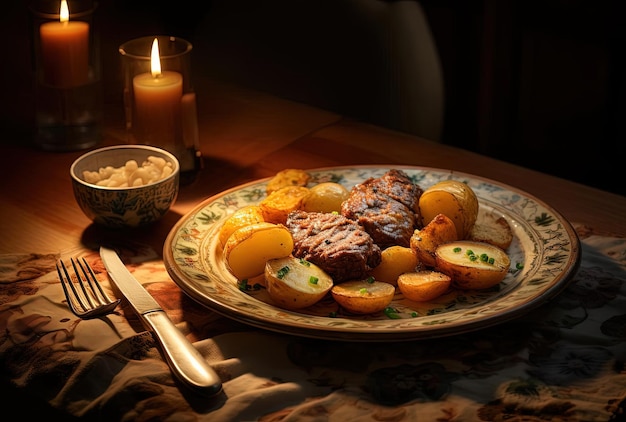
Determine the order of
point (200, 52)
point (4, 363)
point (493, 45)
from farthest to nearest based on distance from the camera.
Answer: point (200, 52) < point (493, 45) < point (4, 363)

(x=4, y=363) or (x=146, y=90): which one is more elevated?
(x=146, y=90)

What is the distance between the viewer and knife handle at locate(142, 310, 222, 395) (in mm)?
1220

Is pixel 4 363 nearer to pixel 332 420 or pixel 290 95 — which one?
pixel 332 420

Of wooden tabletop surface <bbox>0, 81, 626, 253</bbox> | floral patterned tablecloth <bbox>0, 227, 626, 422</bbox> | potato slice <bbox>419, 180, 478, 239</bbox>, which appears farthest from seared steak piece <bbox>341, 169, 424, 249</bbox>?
wooden tabletop surface <bbox>0, 81, 626, 253</bbox>

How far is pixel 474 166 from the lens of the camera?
2.10m

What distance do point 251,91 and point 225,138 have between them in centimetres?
39

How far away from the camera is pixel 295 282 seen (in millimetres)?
1405

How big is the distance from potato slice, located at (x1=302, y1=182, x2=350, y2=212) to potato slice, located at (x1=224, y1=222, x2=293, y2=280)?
198 millimetres

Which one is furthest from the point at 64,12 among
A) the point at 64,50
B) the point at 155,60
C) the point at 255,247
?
the point at 255,247

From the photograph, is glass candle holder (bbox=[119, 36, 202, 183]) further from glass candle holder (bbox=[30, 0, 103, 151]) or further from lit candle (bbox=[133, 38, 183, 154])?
glass candle holder (bbox=[30, 0, 103, 151])

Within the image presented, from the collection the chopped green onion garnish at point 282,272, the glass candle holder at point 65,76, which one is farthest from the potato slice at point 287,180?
the glass candle holder at point 65,76

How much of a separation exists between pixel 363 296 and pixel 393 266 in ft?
0.45

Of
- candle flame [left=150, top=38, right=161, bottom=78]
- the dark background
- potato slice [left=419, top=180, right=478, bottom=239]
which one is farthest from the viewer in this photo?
the dark background

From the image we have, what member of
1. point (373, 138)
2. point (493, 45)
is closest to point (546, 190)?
point (373, 138)
